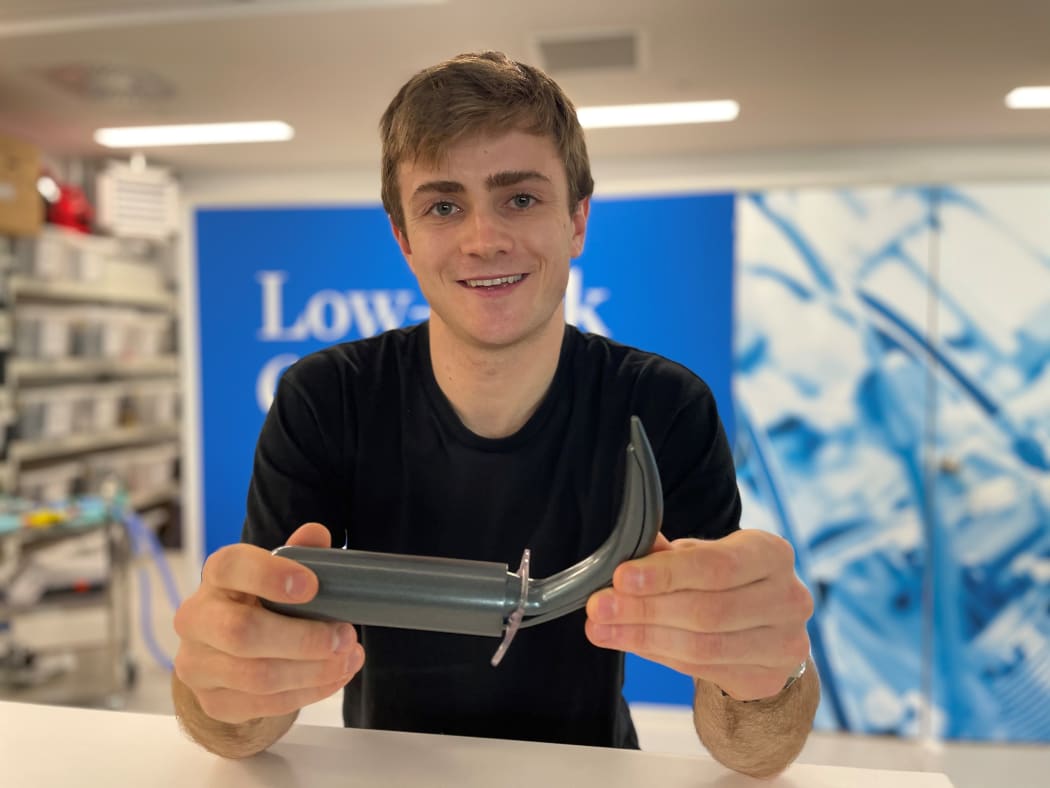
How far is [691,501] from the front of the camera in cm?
95

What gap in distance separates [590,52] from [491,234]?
2100mm

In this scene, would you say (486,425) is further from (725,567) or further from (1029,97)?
(1029,97)

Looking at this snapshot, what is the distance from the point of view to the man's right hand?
1.85 feet

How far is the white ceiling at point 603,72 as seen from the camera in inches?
94.0

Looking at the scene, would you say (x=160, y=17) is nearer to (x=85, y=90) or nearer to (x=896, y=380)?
(x=85, y=90)

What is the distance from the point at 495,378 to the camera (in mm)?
997

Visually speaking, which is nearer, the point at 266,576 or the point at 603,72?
the point at 266,576

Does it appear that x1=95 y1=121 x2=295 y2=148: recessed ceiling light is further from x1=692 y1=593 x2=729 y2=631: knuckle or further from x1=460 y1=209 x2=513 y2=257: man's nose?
x1=692 y1=593 x2=729 y2=631: knuckle

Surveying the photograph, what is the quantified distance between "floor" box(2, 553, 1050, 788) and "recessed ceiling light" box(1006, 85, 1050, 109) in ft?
8.47

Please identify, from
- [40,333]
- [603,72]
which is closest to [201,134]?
[40,333]

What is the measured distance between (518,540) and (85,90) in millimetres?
3247

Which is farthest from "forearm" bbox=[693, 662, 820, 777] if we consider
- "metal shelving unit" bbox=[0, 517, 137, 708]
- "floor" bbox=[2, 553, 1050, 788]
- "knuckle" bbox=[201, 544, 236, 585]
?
"metal shelving unit" bbox=[0, 517, 137, 708]

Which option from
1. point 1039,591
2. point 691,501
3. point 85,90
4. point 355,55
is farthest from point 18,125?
point 1039,591

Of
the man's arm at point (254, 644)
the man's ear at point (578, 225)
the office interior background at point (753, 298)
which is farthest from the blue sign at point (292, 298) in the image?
the man's arm at point (254, 644)
